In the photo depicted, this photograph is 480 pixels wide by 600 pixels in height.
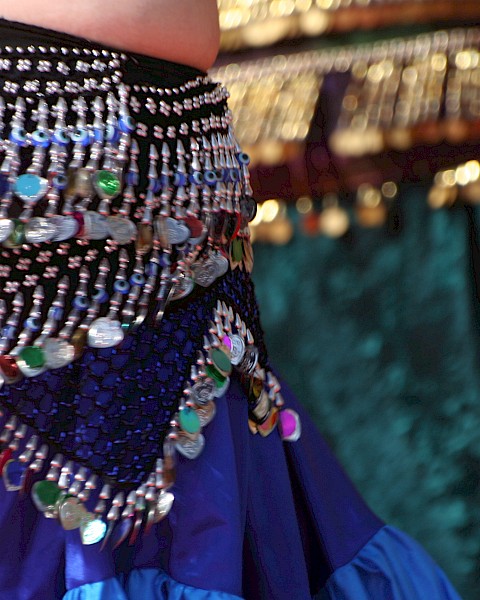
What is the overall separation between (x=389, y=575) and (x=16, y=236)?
45cm

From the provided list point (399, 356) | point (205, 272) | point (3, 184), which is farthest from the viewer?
point (399, 356)

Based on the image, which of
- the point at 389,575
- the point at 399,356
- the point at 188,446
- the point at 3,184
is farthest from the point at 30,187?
the point at 399,356

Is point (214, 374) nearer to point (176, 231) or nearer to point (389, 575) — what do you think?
point (176, 231)

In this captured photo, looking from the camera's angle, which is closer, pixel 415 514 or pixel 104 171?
pixel 104 171

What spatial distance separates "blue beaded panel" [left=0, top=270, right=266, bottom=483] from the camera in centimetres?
58

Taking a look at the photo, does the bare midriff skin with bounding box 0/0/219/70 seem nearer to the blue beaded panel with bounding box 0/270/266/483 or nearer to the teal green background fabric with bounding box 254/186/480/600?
the blue beaded panel with bounding box 0/270/266/483

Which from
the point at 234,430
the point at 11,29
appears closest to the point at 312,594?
the point at 234,430

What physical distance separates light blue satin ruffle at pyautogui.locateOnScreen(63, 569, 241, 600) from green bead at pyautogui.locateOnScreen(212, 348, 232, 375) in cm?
16

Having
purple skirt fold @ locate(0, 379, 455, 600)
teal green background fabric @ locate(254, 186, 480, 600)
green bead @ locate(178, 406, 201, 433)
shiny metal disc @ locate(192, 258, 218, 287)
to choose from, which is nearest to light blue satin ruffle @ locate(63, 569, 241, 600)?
purple skirt fold @ locate(0, 379, 455, 600)

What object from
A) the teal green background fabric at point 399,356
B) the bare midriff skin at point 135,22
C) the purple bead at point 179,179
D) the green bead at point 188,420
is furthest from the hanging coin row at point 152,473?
the teal green background fabric at point 399,356

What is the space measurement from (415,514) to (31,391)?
0.72 meters

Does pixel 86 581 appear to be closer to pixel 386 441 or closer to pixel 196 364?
pixel 196 364

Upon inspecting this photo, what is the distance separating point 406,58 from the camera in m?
1.14

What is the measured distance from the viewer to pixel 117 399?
1.96ft
